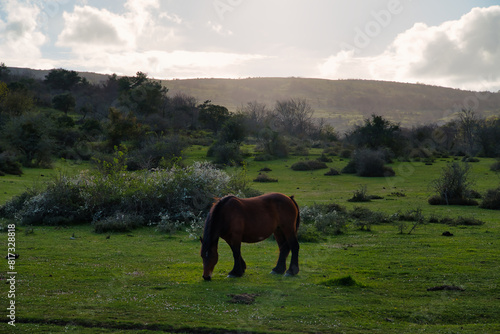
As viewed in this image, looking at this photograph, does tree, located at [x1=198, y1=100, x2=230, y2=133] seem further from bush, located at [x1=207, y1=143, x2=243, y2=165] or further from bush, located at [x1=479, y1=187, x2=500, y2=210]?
bush, located at [x1=479, y1=187, x2=500, y2=210]

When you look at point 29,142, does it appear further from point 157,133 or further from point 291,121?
point 291,121

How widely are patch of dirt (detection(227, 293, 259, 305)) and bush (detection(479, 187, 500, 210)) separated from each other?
2183 cm

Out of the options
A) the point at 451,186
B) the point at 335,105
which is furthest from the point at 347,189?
the point at 335,105

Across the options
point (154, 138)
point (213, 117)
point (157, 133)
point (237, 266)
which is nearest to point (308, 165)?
point (154, 138)

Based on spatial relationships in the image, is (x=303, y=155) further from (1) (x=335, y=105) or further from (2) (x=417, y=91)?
(2) (x=417, y=91)

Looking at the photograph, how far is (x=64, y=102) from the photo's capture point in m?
79.3

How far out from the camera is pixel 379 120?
57125 mm

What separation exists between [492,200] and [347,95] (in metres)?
165

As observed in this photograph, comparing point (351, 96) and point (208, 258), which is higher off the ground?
point (351, 96)

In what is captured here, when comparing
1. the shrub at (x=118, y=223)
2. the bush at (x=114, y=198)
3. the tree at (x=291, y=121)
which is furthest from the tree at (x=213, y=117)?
the shrub at (x=118, y=223)

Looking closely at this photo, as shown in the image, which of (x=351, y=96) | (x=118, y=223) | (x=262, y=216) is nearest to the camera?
(x=262, y=216)

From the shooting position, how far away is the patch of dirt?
879cm

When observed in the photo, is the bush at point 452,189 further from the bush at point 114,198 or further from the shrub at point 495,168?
the shrub at point 495,168

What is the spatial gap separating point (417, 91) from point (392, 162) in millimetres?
147981
